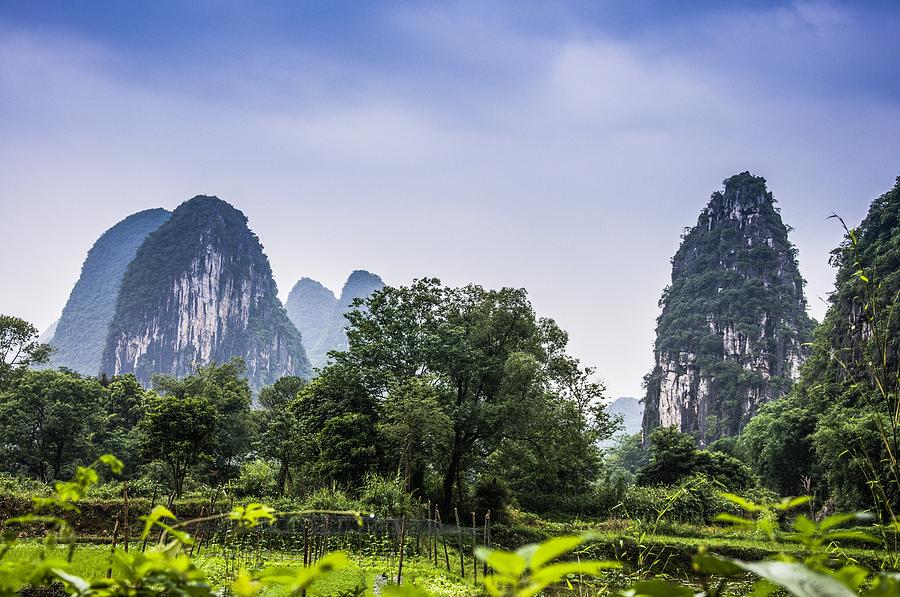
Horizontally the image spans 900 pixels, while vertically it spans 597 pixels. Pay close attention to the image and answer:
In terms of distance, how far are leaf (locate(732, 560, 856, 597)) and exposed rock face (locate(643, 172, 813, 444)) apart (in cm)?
5148

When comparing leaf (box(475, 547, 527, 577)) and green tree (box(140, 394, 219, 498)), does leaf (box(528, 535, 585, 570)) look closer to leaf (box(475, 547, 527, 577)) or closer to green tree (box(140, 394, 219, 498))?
leaf (box(475, 547, 527, 577))

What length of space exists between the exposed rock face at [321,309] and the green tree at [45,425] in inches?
4447

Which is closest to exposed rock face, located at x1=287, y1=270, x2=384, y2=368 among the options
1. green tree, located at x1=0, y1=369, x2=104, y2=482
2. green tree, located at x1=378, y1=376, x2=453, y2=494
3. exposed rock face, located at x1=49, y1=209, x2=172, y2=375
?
exposed rock face, located at x1=49, y1=209, x2=172, y2=375

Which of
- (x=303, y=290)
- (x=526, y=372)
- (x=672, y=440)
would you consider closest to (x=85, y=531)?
(x=526, y=372)

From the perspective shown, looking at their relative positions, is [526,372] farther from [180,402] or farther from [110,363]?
[110,363]

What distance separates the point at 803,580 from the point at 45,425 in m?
26.2

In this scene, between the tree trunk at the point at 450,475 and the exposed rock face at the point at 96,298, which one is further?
the exposed rock face at the point at 96,298

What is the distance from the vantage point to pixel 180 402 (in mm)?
15695

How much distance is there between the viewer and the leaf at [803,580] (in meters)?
0.40

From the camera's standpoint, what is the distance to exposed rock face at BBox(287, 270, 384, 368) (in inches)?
5610

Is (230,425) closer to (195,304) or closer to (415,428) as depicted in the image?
(415,428)

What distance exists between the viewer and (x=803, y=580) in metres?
0.41

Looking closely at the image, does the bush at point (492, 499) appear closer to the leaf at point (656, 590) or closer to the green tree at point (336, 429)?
the green tree at point (336, 429)

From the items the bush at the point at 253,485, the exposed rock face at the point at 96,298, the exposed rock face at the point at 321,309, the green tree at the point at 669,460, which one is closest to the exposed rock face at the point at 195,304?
the exposed rock face at the point at 96,298
